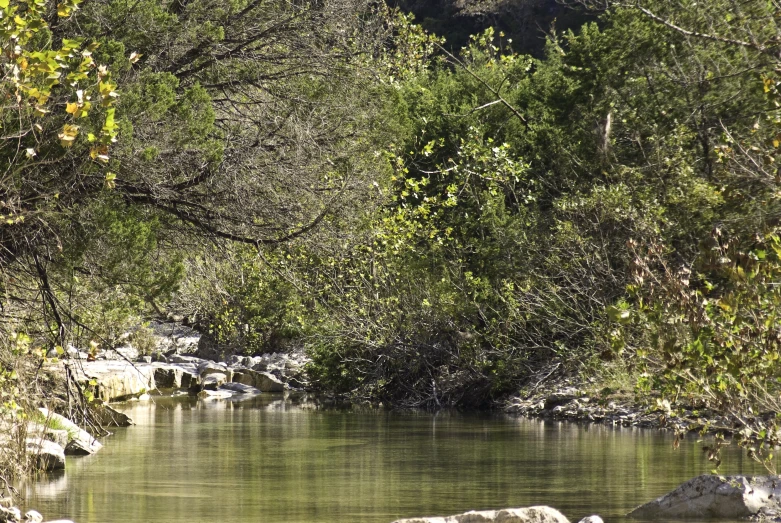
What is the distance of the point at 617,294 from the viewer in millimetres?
20281

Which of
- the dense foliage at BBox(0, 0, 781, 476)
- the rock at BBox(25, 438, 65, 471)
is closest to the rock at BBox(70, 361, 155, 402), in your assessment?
the dense foliage at BBox(0, 0, 781, 476)

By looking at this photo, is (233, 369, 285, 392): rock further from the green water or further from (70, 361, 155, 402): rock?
the green water

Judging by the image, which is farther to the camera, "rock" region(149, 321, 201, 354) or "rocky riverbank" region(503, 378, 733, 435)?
"rock" region(149, 321, 201, 354)

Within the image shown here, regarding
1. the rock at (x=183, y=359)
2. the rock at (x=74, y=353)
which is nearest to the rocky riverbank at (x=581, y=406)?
the rock at (x=74, y=353)

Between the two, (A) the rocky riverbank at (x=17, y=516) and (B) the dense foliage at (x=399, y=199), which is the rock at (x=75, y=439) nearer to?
(B) the dense foliage at (x=399, y=199)

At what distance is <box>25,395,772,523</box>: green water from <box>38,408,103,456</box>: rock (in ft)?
0.72

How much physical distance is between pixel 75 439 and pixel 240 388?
37.6 feet

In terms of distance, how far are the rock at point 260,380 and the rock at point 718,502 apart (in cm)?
1686

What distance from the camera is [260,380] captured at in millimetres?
26422

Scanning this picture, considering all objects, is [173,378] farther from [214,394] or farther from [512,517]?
[512,517]

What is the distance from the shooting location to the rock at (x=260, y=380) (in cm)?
2628

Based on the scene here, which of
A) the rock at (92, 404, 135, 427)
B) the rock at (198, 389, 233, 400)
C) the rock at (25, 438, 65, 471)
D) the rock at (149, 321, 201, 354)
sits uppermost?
the rock at (149, 321, 201, 354)

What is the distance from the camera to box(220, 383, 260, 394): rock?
25319 mm

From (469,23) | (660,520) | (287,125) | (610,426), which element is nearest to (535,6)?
(469,23)
